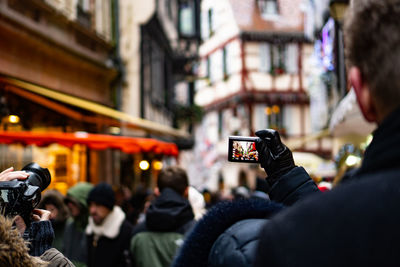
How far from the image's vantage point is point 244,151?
232 centimetres

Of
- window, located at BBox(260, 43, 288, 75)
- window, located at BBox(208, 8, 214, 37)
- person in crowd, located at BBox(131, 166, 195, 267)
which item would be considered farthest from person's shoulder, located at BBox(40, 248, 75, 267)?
window, located at BBox(260, 43, 288, 75)

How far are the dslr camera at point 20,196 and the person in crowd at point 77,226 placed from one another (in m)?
3.07

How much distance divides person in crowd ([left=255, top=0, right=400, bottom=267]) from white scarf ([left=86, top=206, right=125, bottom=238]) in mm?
4153

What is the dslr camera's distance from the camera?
208 centimetres

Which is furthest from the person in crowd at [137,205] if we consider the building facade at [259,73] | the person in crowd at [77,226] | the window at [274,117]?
the window at [274,117]

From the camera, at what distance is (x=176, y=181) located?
4582 mm

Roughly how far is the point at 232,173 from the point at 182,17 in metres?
10.9

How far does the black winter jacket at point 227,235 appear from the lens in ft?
4.91

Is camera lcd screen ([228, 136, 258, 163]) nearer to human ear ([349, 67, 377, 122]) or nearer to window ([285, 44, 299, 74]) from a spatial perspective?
human ear ([349, 67, 377, 122])

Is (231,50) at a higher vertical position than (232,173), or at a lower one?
A: higher

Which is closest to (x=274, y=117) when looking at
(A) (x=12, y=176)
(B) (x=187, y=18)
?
(B) (x=187, y=18)


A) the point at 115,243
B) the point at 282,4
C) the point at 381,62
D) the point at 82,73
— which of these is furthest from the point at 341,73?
the point at 282,4

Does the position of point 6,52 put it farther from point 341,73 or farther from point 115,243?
point 341,73

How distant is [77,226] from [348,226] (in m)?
4.81
